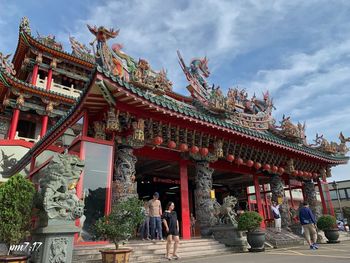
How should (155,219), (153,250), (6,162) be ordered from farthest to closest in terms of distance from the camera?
(6,162)
(155,219)
(153,250)

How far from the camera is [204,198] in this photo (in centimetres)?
1065

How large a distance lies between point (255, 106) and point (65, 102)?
1214 cm

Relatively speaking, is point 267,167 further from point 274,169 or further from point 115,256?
point 115,256

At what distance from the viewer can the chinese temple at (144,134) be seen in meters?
7.98

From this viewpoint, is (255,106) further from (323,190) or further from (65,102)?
(65,102)

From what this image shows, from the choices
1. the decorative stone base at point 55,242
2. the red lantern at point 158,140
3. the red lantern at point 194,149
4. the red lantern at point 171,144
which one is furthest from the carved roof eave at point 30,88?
the decorative stone base at point 55,242

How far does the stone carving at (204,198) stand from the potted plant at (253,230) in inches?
61.2

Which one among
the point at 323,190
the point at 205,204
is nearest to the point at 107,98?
the point at 205,204

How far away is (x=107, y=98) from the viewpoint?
25.0ft

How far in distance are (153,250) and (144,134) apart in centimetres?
352

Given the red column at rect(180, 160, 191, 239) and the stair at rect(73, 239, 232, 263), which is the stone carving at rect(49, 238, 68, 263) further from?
the red column at rect(180, 160, 191, 239)

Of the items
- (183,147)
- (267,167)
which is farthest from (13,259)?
(267,167)

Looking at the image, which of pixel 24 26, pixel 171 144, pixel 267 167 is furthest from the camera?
pixel 24 26

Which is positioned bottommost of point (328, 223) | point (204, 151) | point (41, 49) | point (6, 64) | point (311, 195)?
point (328, 223)
